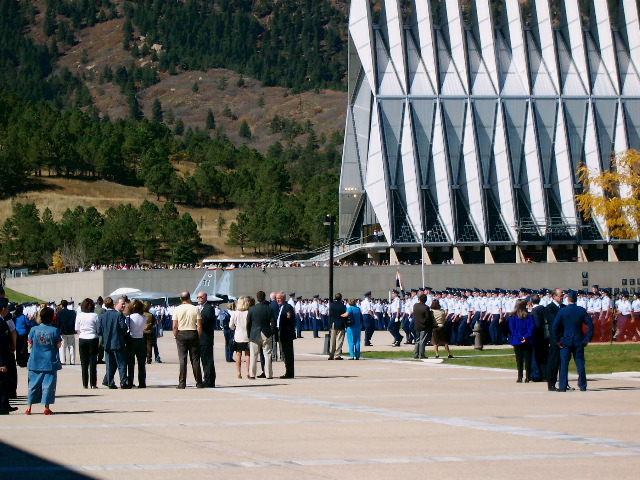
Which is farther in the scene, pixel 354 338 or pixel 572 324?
pixel 354 338

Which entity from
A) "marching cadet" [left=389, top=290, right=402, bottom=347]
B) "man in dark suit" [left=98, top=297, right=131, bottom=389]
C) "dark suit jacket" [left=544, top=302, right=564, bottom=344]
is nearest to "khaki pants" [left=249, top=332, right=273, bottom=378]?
"man in dark suit" [left=98, top=297, right=131, bottom=389]

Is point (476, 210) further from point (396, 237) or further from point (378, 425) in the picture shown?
point (378, 425)

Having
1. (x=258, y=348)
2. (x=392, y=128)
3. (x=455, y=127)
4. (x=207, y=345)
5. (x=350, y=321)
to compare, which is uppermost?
(x=455, y=127)

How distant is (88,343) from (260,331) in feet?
11.8

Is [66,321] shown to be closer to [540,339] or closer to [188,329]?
[188,329]

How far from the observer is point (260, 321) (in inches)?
947

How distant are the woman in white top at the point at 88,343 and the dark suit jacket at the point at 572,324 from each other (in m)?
9.01

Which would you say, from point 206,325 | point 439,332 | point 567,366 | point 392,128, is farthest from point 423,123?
point 567,366

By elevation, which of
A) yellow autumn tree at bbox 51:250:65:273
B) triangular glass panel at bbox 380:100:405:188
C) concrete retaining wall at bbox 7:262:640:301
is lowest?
concrete retaining wall at bbox 7:262:640:301

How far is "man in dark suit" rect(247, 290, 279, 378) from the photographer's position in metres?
24.0

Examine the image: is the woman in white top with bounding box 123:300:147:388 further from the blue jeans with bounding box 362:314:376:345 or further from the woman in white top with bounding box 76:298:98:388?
the blue jeans with bounding box 362:314:376:345

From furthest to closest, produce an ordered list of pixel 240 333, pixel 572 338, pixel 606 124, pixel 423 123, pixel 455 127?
pixel 606 124
pixel 455 127
pixel 423 123
pixel 240 333
pixel 572 338

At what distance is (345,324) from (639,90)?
7498 centimetres

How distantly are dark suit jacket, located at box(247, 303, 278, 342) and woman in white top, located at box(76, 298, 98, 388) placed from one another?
3.24 meters
